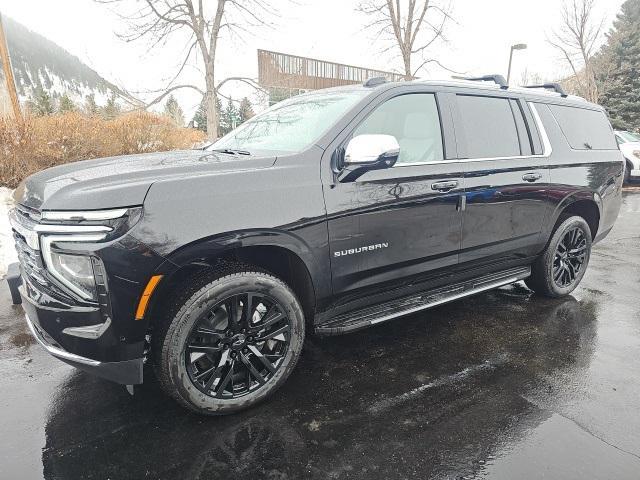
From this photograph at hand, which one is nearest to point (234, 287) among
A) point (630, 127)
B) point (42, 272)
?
point (42, 272)

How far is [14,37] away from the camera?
358 feet

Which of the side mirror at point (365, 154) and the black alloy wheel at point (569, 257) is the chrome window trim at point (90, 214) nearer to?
the side mirror at point (365, 154)

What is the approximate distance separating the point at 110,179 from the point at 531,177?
128 inches

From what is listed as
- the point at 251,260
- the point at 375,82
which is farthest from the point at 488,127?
the point at 251,260

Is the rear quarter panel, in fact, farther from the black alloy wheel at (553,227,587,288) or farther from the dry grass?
the dry grass

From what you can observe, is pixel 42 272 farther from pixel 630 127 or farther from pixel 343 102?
pixel 630 127

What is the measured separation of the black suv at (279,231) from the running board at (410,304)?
13mm

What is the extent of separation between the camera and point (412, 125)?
127 inches

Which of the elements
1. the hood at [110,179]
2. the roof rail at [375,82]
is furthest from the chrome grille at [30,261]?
the roof rail at [375,82]

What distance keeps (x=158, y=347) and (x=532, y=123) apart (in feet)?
11.7

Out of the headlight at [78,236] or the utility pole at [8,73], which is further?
the utility pole at [8,73]

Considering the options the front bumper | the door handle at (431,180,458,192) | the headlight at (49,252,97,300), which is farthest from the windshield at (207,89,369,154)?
the front bumper

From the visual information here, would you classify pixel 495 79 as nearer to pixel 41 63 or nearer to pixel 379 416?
pixel 379 416

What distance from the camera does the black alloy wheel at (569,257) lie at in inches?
172
